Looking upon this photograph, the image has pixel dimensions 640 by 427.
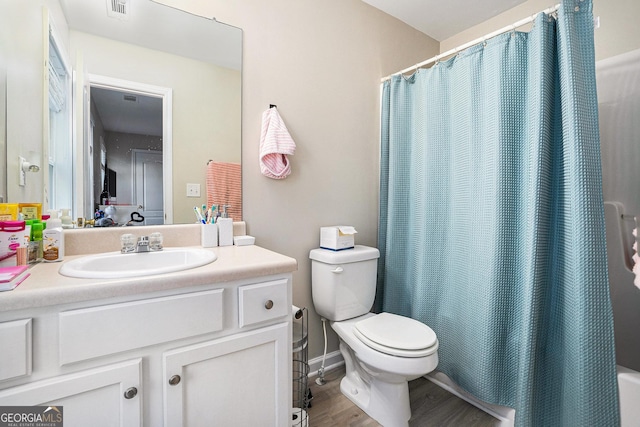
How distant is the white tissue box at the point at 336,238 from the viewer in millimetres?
1734

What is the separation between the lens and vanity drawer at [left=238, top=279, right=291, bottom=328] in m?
1.01

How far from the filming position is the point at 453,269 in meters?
1.62

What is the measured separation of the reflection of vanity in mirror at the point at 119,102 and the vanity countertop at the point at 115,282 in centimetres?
37

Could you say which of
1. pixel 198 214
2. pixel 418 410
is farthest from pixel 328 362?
pixel 198 214

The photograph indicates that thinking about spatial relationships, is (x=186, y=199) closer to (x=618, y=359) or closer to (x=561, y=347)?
(x=561, y=347)

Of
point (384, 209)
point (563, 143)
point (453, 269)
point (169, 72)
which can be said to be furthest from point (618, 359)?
point (169, 72)

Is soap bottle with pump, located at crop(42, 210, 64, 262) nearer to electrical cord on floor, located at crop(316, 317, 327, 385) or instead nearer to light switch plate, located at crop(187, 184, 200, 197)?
light switch plate, located at crop(187, 184, 200, 197)

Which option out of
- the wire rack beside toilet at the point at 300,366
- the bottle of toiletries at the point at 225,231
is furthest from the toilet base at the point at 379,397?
the bottle of toiletries at the point at 225,231

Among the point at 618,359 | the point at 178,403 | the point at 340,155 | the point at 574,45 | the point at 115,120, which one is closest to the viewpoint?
the point at 178,403

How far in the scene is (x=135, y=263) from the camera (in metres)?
1.18

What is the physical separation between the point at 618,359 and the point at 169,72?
2554mm

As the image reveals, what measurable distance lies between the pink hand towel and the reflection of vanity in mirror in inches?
5.6

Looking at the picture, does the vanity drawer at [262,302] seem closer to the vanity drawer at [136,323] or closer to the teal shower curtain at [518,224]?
the vanity drawer at [136,323]

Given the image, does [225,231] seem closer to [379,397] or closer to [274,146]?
[274,146]
